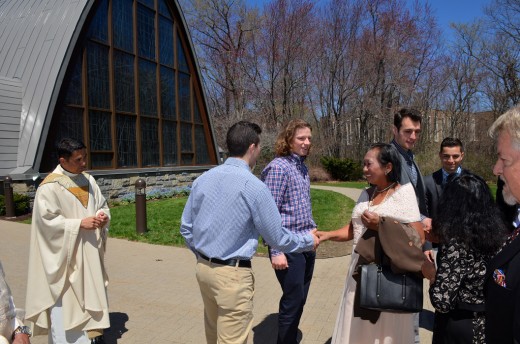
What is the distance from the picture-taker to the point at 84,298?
3.95 m

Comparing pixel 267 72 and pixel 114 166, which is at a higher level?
pixel 267 72

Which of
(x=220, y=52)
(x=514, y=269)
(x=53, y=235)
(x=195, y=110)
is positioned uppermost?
(x=220, y=52)

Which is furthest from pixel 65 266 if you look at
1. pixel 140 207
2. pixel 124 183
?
pixel 124 183

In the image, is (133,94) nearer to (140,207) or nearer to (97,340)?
(140,207)

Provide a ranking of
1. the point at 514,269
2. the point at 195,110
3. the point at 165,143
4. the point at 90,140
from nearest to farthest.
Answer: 1. the point at 514,269
2. the point at 90,140
3. the point at 165,143
4. the point at 195,110

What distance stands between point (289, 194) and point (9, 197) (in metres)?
10.7

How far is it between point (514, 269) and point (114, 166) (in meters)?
15.7

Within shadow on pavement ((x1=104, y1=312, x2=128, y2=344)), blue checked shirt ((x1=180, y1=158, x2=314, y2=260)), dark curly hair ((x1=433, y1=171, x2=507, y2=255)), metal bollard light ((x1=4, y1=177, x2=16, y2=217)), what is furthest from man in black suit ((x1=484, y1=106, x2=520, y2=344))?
metal bollard light ((x1=4, y1=177, x2=16, y2=217))

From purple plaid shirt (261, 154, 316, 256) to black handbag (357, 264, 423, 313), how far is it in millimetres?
843

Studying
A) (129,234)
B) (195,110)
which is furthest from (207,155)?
(129,234)

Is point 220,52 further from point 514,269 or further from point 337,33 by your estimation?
point 514,269

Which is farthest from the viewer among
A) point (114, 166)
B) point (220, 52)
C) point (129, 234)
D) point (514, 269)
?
point (220, 52)

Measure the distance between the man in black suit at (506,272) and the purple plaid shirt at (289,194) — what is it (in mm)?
2112

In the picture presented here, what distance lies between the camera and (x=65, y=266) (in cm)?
391
